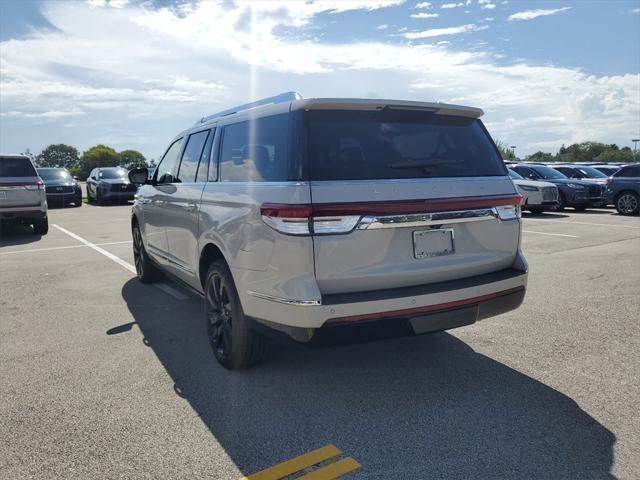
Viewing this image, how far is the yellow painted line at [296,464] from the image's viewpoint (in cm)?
266

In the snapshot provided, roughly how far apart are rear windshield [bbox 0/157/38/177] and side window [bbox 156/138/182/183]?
7.15 metres

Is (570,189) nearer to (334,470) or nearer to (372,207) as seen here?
(372,207)

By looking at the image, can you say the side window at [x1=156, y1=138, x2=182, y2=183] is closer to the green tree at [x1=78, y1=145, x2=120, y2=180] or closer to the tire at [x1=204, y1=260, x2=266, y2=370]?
the tire at [x1=204, y1=260, x2=266, y2=370]

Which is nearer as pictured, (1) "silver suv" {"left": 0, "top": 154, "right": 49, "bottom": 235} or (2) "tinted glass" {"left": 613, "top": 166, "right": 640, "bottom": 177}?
(1) "silver suv" {"left": 0, "top": 154, "right": 49, "bottom": 235}

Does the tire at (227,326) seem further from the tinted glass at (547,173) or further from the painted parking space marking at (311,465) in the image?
the tinted glass at (547,173)

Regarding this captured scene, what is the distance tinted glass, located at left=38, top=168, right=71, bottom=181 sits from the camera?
2167 cm

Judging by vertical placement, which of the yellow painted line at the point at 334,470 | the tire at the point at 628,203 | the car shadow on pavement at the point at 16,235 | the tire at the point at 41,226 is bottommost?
the car shadow on pavement at the point at 16,235

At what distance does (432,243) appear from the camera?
3.42 metres

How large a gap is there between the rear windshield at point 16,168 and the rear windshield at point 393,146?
10384 mm

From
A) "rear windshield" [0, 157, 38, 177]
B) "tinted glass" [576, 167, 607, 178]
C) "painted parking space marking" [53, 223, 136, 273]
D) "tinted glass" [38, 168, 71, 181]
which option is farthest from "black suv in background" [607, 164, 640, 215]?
"tinted glass" [38, 168, 71, 181]

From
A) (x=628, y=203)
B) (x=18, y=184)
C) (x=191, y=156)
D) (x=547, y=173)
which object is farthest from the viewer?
(x=547, y=173)

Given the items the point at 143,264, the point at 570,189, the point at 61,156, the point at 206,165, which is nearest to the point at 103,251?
the point at 143,264

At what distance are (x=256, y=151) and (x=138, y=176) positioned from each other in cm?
287

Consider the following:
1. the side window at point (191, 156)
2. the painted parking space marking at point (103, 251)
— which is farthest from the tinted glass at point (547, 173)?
the side window at point (191, 156)
